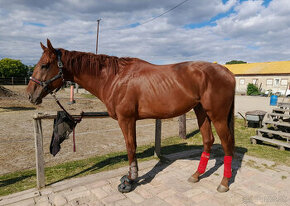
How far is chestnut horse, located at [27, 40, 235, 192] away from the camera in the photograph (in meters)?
2.86

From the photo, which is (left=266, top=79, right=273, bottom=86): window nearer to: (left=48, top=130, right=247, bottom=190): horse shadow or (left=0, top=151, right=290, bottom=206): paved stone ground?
(left=48, top=130, right=247, bottom=190): horse shadow

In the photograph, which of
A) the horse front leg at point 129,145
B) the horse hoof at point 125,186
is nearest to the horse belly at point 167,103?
the horse front leg at point 129,145

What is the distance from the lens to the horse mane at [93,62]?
2.96m

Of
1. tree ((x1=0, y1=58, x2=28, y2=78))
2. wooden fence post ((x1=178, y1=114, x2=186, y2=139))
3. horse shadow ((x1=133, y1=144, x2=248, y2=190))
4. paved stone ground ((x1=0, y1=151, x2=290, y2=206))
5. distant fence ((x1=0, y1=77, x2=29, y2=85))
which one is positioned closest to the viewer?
paved stone ground ((x1=0, y1=151, x2=290, y2=206))

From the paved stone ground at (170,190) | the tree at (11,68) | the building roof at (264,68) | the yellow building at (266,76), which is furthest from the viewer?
the tree at (11,68)

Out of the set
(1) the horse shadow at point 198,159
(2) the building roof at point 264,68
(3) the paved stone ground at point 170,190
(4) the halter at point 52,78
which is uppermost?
(2) the building roof at point 264,68

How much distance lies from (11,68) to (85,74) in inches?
1977

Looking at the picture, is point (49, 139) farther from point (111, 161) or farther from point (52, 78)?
point (52, 78)

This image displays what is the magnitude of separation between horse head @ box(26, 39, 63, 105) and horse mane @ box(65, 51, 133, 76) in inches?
6.6

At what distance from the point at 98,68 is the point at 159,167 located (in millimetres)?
2339

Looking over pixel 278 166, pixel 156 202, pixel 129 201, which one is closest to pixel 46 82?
pixel 129 201

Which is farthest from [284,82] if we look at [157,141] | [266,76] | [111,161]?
[111,161]

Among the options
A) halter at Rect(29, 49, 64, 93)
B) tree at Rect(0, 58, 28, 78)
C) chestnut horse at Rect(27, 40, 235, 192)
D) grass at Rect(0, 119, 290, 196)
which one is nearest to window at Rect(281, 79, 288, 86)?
grass at Rect(0, 119, 290, 196)

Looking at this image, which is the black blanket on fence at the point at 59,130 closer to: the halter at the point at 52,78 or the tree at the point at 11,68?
the halter at the point at 52,78
